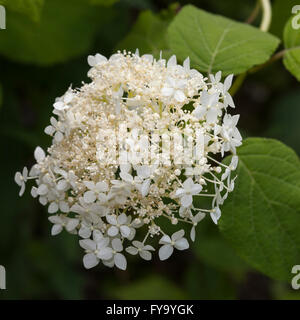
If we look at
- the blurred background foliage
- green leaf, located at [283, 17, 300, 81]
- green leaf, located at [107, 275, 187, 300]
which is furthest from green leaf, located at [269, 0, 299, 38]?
green leaf, located at [107, 275, 187, 300]

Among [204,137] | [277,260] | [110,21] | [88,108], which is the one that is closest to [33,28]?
[110,21]

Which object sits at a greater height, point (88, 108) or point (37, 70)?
point (37, 70)

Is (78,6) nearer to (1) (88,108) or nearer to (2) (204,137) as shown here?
(1) (88,108)

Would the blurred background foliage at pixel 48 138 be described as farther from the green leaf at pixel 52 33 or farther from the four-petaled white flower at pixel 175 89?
the four-petaled white flower at pixel 175 89

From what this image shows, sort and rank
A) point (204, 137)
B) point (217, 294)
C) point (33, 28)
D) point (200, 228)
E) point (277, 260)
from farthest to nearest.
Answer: point (217, 294) < point (200, 228) < point (33, 28) < point (277, 260) < point (204, 137)

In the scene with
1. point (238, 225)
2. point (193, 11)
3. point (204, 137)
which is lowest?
point (238, 225)

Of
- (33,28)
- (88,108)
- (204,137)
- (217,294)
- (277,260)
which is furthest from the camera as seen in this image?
(217,294)
